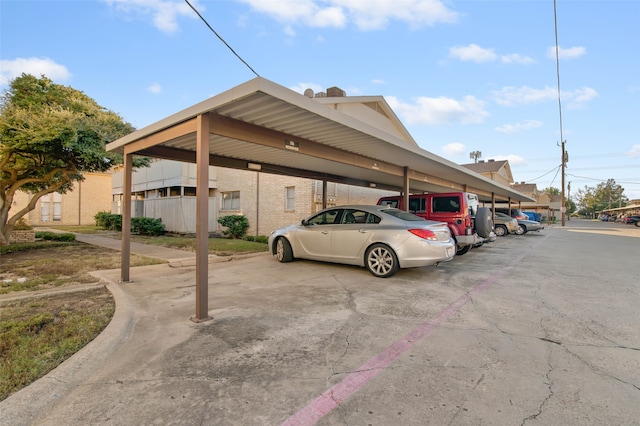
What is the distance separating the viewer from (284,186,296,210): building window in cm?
1533

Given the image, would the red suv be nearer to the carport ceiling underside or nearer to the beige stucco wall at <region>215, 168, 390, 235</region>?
the carport ceiling underside

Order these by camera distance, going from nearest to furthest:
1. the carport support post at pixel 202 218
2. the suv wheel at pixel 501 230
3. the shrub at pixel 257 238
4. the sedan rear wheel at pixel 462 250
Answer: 1. the carport support post at pixel 202 218
2. the sedan rear wheel at pixel 462 250
3. the shrub at pixel 257 238
4. the suv wheel at pixel 501 230

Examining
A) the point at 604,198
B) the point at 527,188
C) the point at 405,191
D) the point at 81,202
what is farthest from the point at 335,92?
the point at 604,198

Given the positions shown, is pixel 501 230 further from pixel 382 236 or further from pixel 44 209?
pixel 44 209

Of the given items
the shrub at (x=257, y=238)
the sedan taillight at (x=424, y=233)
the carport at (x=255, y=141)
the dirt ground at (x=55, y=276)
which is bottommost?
the dirt ground at (x=55, y=276)

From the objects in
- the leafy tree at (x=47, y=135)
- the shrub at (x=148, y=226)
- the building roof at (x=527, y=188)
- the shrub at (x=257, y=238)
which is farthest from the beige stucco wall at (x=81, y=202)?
the building roof at (x=527, y=188)

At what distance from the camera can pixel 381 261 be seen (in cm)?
696

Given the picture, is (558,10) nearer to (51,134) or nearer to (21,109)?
(51,134)

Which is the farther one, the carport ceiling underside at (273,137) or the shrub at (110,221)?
the shrub at (110,221)

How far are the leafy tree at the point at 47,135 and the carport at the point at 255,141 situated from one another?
3.72 m

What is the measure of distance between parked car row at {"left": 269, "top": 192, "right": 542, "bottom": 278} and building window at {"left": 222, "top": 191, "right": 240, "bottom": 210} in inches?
372

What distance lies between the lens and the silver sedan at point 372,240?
265 inches

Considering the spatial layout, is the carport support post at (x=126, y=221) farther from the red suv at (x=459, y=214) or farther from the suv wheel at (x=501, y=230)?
the suv wheel at (x=501, y=230)

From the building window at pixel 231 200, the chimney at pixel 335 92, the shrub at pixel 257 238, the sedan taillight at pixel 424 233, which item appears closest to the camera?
the sedan taillight at pixel 424 233
